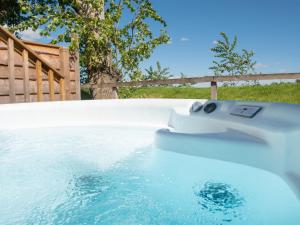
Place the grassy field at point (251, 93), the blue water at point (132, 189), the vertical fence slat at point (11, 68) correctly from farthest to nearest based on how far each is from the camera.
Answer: the grassy field at point (251, 93) → the vertical fence slat at point (11, 68) → the blue water at point (132, 189)

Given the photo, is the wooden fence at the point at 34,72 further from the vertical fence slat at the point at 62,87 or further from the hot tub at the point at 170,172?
Answer: the hot tub at the point at 170,172

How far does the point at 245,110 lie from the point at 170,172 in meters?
0.58

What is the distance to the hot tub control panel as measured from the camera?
170cm

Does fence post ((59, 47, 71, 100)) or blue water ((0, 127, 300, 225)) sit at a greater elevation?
fence post ((59, 47, 71, 100))

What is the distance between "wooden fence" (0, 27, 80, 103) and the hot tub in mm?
1429

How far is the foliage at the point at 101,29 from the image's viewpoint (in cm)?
565

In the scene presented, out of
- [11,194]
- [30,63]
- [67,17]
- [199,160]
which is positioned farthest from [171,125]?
[67,17]

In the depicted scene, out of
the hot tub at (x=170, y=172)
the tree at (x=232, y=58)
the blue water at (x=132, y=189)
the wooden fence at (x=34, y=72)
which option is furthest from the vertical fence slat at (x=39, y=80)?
the tree at (x=232, y=58)

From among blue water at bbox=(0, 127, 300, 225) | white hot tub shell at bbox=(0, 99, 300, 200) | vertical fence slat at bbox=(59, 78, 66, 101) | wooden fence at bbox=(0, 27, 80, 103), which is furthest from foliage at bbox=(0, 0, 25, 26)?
blue water at bbox=(0, 127, 300, 225)

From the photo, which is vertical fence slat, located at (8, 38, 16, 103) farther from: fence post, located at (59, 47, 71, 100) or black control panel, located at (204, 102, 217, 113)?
black control panel, located at (204, 102, 217, 113)

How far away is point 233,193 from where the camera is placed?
129 cm

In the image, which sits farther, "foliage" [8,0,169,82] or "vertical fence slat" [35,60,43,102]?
"foliage" [8,0,169,82]

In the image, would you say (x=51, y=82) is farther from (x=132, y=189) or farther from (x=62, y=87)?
(x=132, y=189)

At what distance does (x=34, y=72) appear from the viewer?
397 cm
